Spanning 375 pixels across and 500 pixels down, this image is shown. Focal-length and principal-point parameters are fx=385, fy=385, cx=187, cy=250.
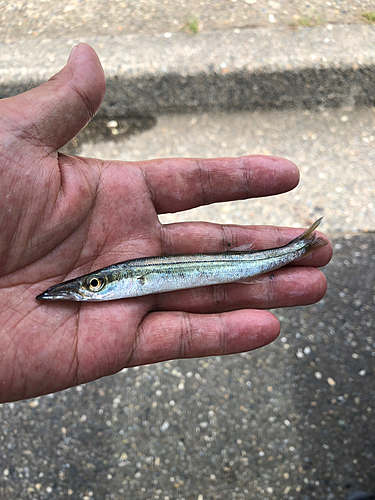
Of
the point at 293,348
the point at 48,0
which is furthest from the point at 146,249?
the point at 48,0

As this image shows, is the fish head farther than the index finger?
No

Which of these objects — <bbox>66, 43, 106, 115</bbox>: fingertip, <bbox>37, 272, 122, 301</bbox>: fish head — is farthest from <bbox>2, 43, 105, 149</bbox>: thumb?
<bbox>37, 272, 122, 301</bbox>: fish head

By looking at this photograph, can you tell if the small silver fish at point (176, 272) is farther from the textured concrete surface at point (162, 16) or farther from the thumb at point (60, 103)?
the textured concrete surface at point (162, 16)

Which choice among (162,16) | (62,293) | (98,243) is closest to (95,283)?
(62,293)

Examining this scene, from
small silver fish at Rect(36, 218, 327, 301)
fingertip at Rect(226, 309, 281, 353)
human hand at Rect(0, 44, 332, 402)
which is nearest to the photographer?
human hand at Rect(0, 44, 332, 402)

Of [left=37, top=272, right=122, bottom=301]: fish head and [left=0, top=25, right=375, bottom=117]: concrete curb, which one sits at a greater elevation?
[left=0, top=25, right=375, bottom=117]: concrete curb

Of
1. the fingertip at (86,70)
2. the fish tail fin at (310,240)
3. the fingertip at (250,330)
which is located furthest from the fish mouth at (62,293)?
the fish tail fin at (310,240)

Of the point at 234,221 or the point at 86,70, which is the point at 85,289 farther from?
the point at 234,221

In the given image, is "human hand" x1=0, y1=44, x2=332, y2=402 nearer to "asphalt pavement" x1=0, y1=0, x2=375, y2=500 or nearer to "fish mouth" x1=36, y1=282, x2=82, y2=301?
"fish mouth" x1=36, y1=282, x2=82, y2=301
